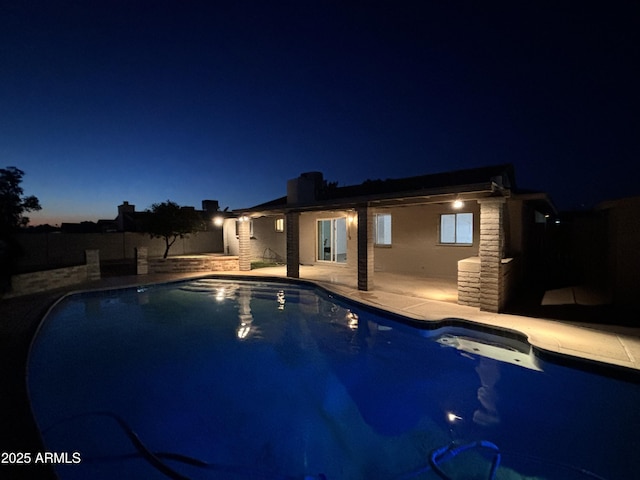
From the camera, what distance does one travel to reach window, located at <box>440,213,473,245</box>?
38.3ft

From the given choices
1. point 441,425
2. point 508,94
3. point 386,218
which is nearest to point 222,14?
point 386,218

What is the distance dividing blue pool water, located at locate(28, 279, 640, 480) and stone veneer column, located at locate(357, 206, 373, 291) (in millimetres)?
2548

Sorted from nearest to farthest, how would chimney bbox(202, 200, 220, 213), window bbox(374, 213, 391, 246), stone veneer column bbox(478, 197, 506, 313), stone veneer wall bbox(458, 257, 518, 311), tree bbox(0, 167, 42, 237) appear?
tree bbox(0, 167, 42, 237)
stone veneer column bbox(478, 197, 506, 313)
stone veneer wall bbox(458, 257, 518, 311)
window bbox(374, 213, 391, 246)
chimney bbox(202, 200, 220, 213)

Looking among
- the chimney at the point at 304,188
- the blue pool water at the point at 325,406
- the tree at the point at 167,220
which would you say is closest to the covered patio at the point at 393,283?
the blue pool water at the point at 325,406

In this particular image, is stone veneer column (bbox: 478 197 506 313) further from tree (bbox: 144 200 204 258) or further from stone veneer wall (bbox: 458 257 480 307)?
tree (bbox: 144 200 204 258)

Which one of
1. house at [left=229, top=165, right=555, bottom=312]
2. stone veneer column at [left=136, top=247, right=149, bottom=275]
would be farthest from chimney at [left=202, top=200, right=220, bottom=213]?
stone veneer column at [left=136, top=247, right=149, bottom=275]

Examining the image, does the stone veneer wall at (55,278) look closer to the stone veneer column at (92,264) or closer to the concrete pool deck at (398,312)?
the stone veneer column at (92,264)

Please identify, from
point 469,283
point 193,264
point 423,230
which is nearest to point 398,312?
point 469,283

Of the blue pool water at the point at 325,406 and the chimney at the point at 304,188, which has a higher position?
the chimney at the point at 304,188

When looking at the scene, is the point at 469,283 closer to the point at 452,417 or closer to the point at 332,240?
the point at 452,417

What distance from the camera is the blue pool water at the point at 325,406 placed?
3.42m

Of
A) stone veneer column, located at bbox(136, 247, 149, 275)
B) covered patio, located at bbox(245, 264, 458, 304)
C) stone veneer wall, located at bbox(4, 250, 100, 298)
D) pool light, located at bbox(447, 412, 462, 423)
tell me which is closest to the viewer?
pool light, located at bbox(447, 412, 462, 423)

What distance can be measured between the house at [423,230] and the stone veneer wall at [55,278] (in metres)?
6.10

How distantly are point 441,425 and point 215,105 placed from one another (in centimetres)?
1767
